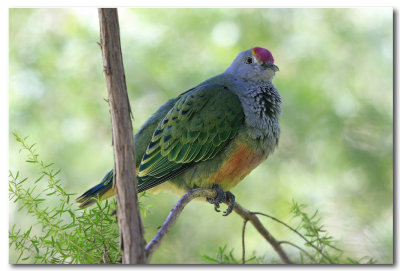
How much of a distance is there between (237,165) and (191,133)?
29cm

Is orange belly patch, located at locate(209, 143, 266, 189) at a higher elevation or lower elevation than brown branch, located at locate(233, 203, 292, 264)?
higher

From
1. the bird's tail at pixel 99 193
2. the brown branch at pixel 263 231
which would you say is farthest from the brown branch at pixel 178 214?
the bird's tail at pixel 99 193

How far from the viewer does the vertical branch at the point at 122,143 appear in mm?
1467

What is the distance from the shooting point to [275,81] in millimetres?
3191

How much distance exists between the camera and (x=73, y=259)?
1.92 m

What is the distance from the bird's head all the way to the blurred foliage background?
38 cm

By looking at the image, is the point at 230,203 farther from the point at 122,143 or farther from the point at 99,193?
the point at 122,143

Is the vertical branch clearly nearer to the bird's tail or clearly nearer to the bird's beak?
the bird's tail

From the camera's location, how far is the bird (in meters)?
2.31

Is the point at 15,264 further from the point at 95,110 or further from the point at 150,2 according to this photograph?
the point at 150,2

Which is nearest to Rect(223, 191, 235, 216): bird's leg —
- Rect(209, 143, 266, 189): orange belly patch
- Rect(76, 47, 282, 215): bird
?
Rect(76, 47, 282, 215): bird

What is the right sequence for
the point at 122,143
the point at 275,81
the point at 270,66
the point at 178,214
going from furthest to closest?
the point at 275,81
the point at 270,66
the point at 178,214
the point at 122,143

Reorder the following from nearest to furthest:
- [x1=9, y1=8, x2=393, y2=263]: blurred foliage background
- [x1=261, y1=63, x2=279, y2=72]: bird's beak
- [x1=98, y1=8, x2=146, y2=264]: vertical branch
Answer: [x1=98, y1=8, x2=146, y2=264]: vertical branch
[x1=261, y1=63, x2=279, y2=72]: bird's beak
[x1=9, y1=8, x2=393, y2=263]: blurred foliage background

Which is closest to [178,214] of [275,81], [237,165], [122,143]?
[122,143]
